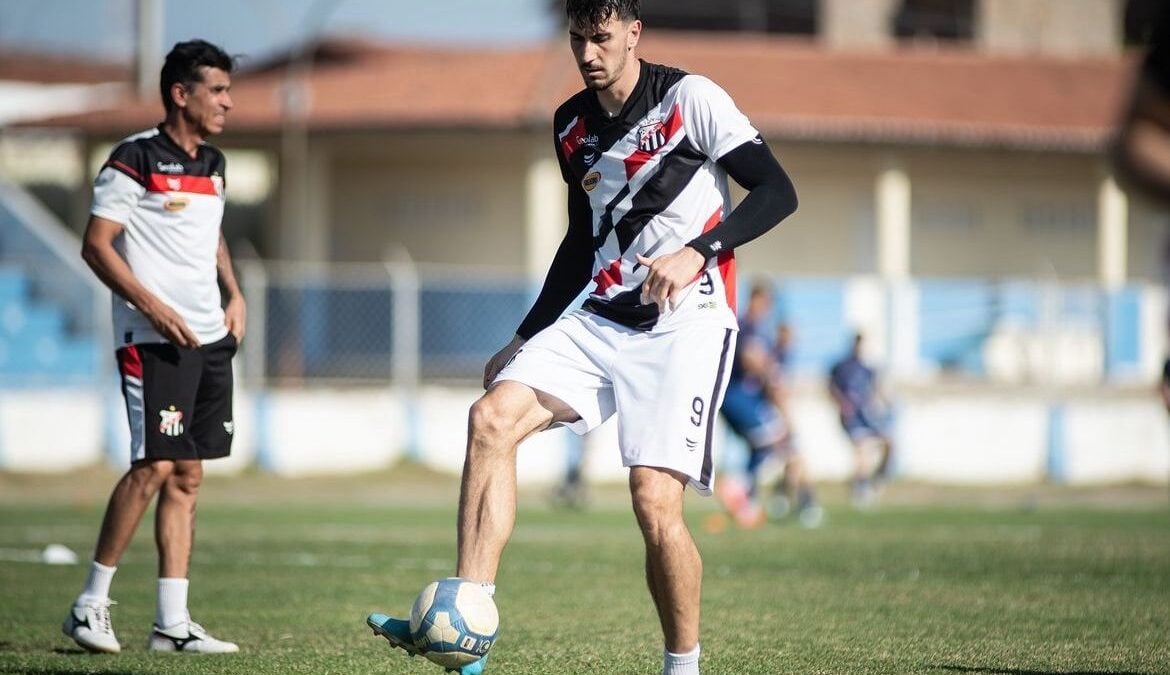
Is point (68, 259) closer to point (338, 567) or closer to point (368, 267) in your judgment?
point (368, 267)

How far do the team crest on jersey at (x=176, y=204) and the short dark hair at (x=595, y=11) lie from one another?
2.31 meters

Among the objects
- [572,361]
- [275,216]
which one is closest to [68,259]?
[275,216]

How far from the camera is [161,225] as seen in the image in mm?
7137

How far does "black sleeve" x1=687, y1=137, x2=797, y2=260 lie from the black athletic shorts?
8.72 ft

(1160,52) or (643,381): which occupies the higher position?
(1160,52)

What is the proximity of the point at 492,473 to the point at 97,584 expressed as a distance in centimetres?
244

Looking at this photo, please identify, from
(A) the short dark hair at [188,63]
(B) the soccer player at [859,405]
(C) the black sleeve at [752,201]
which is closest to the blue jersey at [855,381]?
(B) the soccer player at [859,405]

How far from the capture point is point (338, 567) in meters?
10.4

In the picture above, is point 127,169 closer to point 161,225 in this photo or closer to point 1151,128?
point 161,225

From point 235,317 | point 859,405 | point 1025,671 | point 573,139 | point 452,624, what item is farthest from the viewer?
point 859,405

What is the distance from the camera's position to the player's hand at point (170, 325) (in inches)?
272

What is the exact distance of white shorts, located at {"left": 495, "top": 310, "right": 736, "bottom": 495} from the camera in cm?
551

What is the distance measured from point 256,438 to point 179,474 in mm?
13843

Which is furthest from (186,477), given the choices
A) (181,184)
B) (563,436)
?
(563,436)
